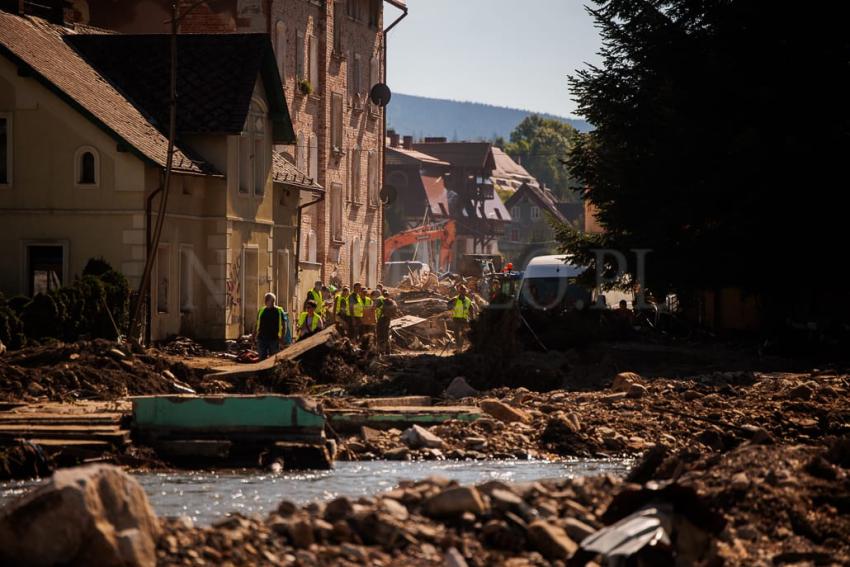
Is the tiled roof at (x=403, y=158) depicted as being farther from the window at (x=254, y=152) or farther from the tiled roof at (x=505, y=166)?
the window at (x=254, y=152)

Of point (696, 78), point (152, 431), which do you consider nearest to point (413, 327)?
point (696, 78)

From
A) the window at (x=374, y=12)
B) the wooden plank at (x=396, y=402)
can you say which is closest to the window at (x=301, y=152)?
the window at (x=374, y=12)

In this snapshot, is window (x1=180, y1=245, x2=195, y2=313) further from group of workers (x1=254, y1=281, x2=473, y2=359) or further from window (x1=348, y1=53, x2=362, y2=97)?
window (x1=348, y1=53, x2=362, y2=97)

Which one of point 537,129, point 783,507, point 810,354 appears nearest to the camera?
point 783,507

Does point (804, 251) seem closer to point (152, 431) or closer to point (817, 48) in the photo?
point (817, 48)

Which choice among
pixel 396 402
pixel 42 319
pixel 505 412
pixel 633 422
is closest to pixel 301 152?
pixel 42 319

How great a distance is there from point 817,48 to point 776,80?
3.62ft

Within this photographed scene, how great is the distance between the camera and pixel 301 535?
40.9 feet

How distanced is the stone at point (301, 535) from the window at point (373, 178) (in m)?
50.9

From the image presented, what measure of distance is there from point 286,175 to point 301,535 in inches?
1251

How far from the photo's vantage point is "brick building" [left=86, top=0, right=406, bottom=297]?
159 feet

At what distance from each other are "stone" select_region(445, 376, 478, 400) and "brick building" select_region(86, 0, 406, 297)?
18.0m

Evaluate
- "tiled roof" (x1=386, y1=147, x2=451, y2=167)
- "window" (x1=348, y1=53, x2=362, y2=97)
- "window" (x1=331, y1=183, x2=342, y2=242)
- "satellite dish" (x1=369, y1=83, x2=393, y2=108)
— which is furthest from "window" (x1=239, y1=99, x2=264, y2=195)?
"tiled roof" (x1=386, y1=147, x2=451, y2=167)

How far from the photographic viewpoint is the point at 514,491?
14.5 meters
